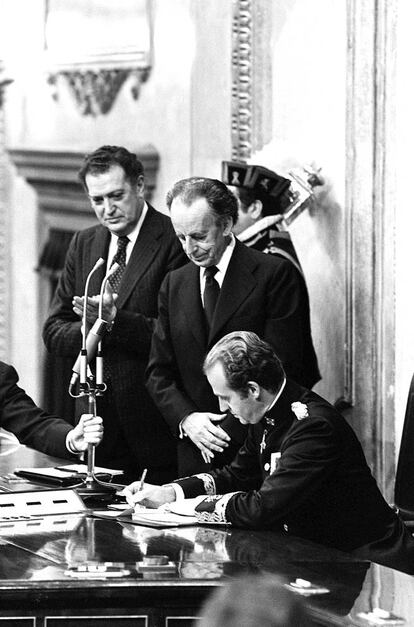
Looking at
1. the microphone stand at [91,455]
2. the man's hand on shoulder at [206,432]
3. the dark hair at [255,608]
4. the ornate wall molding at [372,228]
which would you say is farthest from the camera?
the ornate wall molding at [372,228]

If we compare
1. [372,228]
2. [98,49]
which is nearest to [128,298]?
[372,228]

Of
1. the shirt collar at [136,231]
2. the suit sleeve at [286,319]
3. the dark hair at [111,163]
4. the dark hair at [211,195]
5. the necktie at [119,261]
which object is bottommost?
the suit sleeve at [286,319]

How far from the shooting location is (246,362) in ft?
13.4

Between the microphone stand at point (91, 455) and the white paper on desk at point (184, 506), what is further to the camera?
the microphone stand at point (91, 455)

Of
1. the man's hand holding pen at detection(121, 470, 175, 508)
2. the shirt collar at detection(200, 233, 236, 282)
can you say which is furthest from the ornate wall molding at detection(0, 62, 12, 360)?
the man's hand holding pen at detection(121, 470, 175, 508)

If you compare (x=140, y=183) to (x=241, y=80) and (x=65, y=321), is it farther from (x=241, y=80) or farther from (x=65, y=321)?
(x=241, y=80)

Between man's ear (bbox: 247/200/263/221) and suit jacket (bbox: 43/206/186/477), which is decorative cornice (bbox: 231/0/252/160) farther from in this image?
suit jacket (bbox: 43/206/186/477)

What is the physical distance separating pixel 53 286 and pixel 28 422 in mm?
4863

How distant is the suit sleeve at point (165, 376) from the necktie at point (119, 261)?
279 millimetres

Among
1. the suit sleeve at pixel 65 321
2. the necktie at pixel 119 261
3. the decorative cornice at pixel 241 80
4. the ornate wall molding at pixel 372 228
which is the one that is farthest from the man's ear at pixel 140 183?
the decorative cornice at pixel 241 80

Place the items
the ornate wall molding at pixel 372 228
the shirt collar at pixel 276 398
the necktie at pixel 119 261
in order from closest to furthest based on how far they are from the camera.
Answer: the shirt collar at pixel 276 398, the necktie at pixel 119 261, the ornate wall molding at pixel 372 228

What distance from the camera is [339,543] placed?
4078 mm

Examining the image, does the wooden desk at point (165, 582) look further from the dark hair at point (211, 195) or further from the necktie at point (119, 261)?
the necktie at point (119, 261)

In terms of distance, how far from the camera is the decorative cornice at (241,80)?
7066mm
